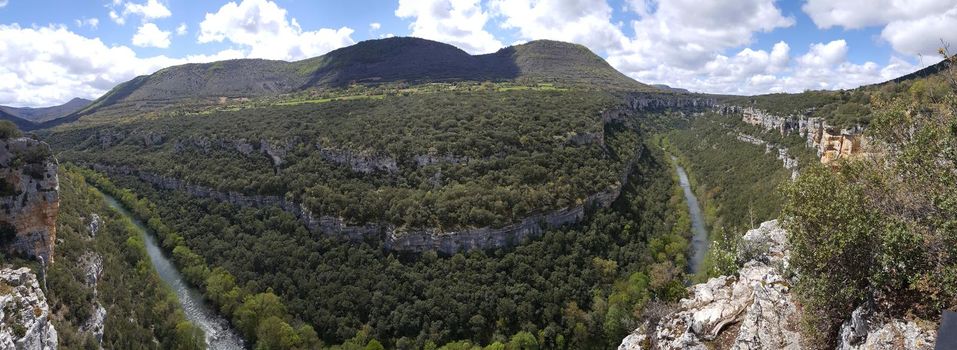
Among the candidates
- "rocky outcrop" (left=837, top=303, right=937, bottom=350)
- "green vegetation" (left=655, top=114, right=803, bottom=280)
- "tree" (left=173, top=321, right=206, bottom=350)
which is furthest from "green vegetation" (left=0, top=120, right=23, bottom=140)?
"rocky outcrop" (left=837, top=303, right=937, bottom=350)

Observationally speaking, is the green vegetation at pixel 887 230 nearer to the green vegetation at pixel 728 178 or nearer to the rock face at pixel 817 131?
the green vegetation at pixel 728 178

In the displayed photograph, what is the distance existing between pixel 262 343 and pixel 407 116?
147 feet

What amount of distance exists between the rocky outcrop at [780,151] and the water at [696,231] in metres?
13.5

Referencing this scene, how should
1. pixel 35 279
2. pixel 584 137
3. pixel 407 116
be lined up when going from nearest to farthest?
pixel 35 279 < pixel 584 137 < pixel 407 116

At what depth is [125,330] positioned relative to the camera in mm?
40656

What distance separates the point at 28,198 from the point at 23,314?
1482 cm

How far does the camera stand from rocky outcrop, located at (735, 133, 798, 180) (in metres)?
66.9

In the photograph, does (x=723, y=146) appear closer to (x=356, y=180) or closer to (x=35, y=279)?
(x=356, y=180)

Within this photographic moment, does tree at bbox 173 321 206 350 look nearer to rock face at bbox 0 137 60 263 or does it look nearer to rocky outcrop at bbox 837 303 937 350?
rock face at bbox 0 137 60 263

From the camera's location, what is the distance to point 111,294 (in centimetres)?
4422

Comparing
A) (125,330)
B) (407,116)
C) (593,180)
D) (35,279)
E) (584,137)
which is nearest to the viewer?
(35,279)

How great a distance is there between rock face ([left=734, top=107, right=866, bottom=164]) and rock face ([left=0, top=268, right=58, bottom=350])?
170 feet

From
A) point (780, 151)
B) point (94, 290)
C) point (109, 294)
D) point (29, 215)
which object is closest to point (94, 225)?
point (109, 294)

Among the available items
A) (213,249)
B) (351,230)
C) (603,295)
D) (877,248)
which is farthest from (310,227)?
(877,248)
